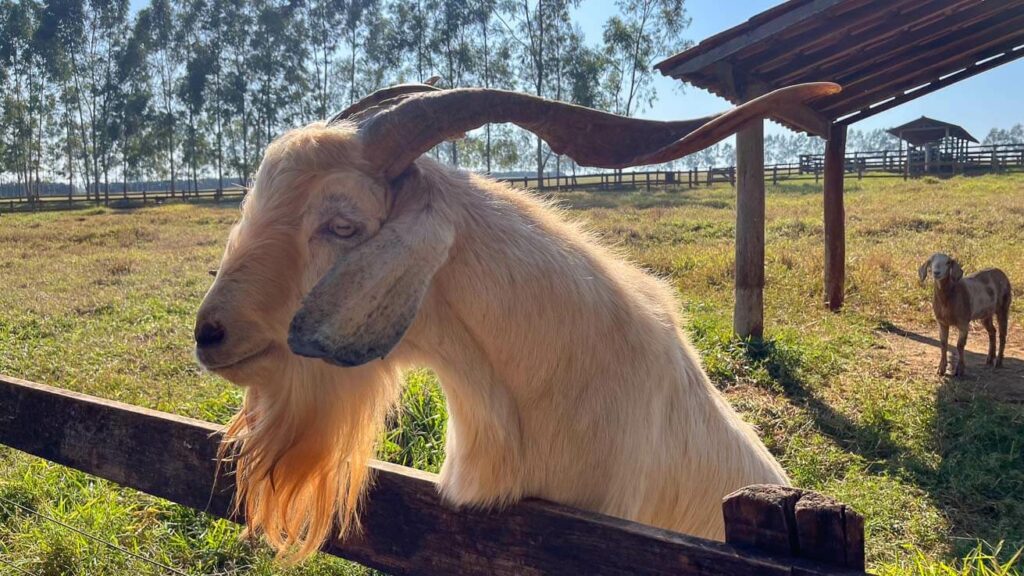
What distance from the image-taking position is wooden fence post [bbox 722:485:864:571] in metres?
1.17

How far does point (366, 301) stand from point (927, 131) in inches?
1851

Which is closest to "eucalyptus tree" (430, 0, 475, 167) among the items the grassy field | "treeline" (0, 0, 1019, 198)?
"treeline" (0, 0, 1019, 198)

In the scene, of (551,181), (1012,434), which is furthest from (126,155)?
(1012,434)

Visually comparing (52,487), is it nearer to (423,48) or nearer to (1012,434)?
(1012,434)

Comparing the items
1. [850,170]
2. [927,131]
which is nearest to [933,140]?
[927,131]

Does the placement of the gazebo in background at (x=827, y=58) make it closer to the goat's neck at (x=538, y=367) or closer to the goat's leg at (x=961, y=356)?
the goat's leg at (x=961, y=356)

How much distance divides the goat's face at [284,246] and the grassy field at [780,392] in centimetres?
105

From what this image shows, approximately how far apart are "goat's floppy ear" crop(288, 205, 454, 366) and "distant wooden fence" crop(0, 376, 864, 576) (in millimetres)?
430

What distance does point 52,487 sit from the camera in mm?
4172

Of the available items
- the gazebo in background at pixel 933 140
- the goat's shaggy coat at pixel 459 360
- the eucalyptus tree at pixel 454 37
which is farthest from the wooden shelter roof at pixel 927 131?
the goat's shaggy coat at pixel 459 360

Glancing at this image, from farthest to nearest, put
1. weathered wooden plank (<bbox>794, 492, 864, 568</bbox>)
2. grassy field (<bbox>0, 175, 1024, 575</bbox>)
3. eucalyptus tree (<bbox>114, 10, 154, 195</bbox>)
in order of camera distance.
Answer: eucalyptus tree (<bbox>114, 10, 154, 195</bbox>)
grassy field (<bbox>0, 175, 1024, 575</bbox>)
weathered wooden plank (<bbox>794, 492, 864, 568</bbox>)

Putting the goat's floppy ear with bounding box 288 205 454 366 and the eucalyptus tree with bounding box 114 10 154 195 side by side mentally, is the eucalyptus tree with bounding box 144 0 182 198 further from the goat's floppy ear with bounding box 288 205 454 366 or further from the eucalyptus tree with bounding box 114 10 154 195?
the goat's floppy ear with bounding box 288 205 454 366

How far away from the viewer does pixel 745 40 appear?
601 centimetres

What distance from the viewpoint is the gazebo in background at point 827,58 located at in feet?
19.1
